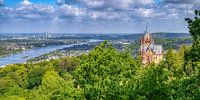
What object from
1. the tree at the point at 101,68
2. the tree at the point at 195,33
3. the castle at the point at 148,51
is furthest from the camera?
the castle at the point at 148,51

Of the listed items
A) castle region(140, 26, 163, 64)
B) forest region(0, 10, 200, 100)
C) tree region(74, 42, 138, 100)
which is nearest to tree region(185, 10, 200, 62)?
forest region(0, 10, 200, 100)

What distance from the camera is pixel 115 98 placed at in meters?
18.8

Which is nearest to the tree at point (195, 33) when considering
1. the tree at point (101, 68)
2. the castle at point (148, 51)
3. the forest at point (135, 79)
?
the forest at point (135, 79)

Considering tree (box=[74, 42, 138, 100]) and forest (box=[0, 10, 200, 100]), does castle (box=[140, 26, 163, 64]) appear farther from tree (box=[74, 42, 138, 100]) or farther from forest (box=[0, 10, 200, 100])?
tree (box=[74, 42, 138, 100])

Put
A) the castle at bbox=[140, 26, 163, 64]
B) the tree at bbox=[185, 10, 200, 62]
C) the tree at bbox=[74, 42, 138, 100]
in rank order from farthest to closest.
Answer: the castle at bbox=[140, 26, 163, 64]
the tree at bbox=[74, 42, 138, 100]
the tree at bbox=[185, 10, 200, 62]

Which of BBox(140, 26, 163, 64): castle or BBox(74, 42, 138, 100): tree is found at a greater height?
BBox(74, 42, 138, 100): tree

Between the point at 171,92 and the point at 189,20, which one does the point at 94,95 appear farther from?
the point at 189,20

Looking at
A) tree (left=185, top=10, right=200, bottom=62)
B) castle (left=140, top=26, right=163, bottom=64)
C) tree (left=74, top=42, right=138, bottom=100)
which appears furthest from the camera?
castle (left=140, top=26, right=163, bottom=64)

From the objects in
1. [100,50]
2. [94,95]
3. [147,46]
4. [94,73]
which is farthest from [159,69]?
[147,46]

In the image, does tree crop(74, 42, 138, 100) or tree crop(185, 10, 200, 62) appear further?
tree crop(74, 42, 138, 100)

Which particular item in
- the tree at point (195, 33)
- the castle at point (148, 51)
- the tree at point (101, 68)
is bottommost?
the castle at point (148, 51)

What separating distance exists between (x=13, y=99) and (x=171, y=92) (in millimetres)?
35616

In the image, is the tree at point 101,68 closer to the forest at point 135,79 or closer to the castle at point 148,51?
the forest at point 135,79

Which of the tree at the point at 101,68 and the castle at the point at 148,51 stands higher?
the tree at the point at 101,68
